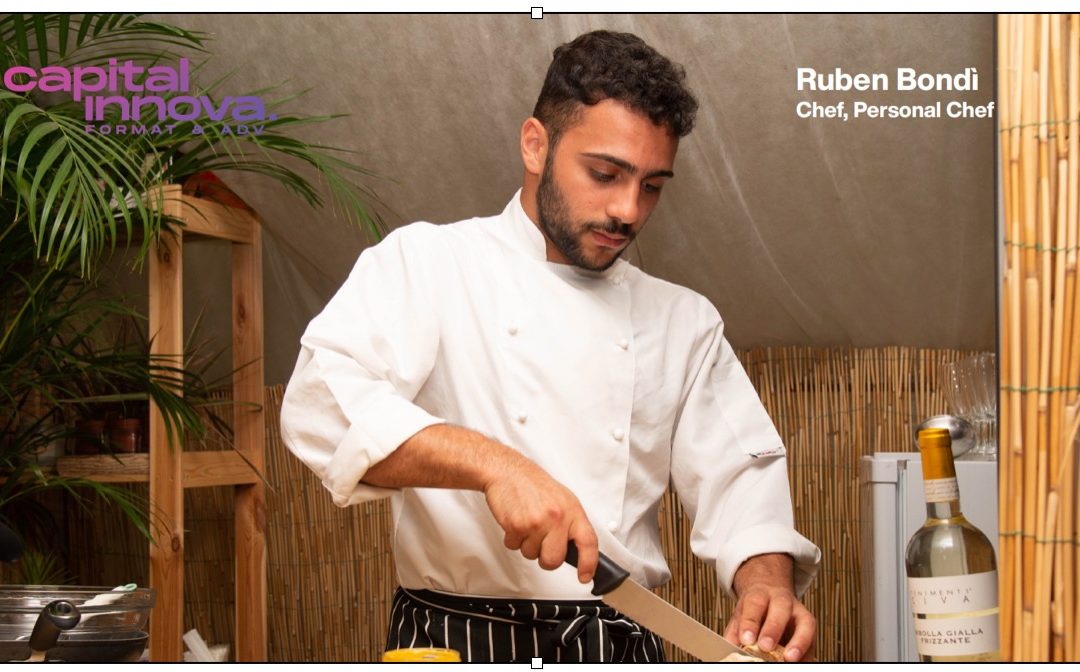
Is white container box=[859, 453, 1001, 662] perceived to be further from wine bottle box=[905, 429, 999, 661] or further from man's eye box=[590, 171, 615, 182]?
wine bottle box=[905, 429, 999, 661]

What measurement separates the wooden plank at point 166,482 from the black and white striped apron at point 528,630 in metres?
0.77

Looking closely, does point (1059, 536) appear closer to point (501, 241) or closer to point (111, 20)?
point (501, 241)

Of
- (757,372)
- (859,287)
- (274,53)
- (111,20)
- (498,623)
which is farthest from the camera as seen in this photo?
(757,372)

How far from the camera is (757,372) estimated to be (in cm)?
219

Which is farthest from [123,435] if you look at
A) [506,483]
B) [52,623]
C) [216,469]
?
[506,483]

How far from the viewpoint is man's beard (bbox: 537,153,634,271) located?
1229 mm

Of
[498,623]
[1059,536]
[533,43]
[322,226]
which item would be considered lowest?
Result: [498,623]

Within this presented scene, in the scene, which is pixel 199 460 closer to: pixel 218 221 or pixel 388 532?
pixel 218 221

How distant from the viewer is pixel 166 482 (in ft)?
5.91

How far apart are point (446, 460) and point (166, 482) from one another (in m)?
1.03

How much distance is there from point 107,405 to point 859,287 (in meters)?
1.34

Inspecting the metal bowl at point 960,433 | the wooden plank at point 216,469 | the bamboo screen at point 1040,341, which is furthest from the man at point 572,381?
the wooden plank at point 216,469

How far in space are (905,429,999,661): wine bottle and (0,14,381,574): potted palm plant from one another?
3.54 feet

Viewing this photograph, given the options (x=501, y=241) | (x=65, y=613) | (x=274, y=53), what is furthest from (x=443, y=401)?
(x=274, y=53)
